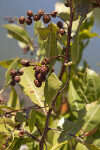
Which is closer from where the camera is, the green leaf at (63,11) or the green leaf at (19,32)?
the green leaf at (63,11)

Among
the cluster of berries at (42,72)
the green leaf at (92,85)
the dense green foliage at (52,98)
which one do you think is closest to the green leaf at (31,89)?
the dense green foliage at (52,98)

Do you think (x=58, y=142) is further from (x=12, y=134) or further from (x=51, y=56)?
(x=51, y=56)

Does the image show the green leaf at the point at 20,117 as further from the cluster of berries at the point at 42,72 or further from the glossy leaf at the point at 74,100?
the glossy leaf at the point at 74,100

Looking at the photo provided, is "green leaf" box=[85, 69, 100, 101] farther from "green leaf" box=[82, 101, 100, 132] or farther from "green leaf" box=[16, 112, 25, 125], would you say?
"green leaf" box=[16, 112, 25, 125]

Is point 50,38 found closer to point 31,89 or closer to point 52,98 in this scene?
point 52,98

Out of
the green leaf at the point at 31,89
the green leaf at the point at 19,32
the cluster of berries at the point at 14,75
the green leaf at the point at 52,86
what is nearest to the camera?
the green leaf at the point at 52,86

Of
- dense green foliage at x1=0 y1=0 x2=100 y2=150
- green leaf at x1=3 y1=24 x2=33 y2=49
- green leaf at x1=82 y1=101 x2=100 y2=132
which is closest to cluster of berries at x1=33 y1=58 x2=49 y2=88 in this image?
dense green foliage at x1=0 y1=0 x2=100 y2=150
